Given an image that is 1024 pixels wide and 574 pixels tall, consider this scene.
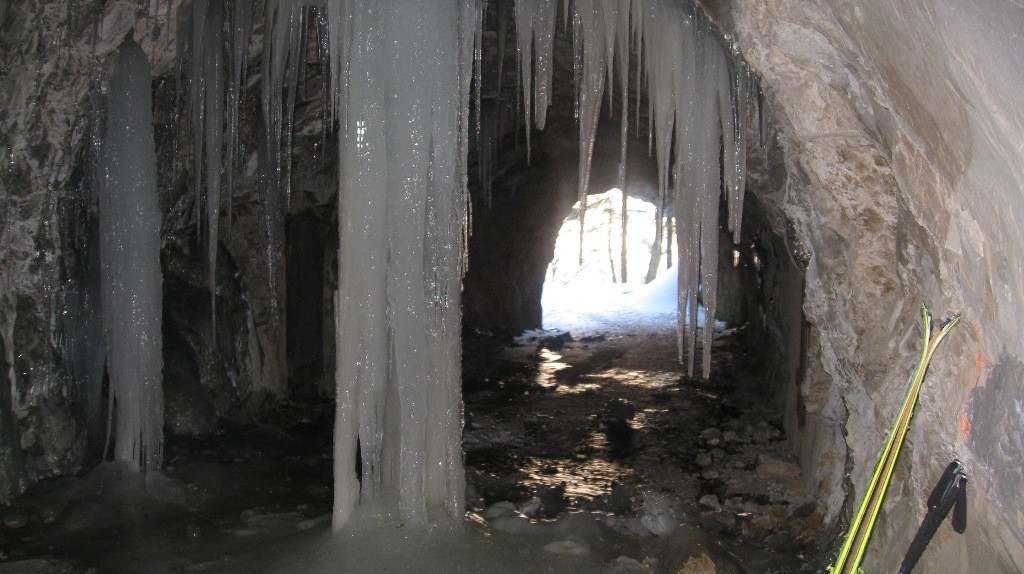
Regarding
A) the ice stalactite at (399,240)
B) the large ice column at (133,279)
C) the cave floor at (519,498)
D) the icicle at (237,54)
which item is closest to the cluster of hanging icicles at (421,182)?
the ice stalactite at (399,240)

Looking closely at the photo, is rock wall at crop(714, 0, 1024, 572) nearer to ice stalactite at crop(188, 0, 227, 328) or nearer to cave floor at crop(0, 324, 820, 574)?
cave floor at crop(0, 324, 820, 574)

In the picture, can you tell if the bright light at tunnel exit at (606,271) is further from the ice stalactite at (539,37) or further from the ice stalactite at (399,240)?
the ice stalactite at (399,240)

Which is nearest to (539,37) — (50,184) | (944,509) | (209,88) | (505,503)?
(209,88)

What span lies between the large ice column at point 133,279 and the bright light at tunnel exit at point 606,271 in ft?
44.3

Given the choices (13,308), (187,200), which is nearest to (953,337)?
(13,308)

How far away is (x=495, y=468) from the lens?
21.0ft

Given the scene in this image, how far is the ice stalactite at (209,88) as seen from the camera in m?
5.23

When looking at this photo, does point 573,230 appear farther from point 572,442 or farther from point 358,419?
point 358,419

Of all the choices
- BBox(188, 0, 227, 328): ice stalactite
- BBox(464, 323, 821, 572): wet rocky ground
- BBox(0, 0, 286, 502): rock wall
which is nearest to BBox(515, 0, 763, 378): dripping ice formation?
BBox(464, 323, 821, 572): wet rocky ground

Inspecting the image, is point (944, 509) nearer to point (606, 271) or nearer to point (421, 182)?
point (421, 182)

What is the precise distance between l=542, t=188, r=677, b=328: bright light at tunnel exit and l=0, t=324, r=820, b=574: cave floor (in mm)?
10925

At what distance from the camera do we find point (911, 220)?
11.0 ft

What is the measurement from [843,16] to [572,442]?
503cm

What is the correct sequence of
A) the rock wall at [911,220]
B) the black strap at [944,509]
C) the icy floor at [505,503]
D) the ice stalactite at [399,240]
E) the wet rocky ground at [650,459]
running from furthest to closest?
the wet rocky ground at [650,459] < the ice stalactite at [399,240] < the icy floor at [505,503] < the black strap at [944,509] < the rock wall at [911,220]
